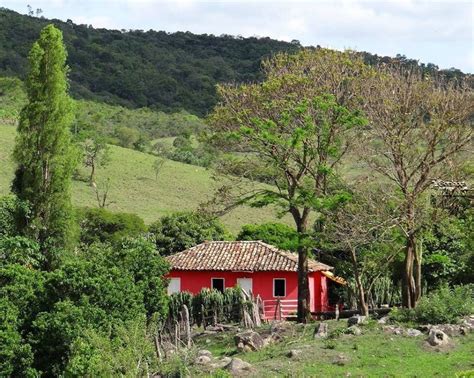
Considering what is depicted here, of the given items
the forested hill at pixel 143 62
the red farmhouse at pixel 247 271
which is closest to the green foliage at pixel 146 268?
the red farmhouse at pixel 247 271

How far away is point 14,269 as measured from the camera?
2417cm

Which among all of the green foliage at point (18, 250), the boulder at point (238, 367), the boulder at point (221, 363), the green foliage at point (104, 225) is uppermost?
the green foliage at point (104, 225)

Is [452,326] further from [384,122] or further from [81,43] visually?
[81,43]

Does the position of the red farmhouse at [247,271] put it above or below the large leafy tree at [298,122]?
below

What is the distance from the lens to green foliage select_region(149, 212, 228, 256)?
161ft

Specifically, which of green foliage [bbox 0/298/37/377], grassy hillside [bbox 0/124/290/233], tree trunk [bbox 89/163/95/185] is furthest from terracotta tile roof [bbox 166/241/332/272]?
tree trunk [bbox 89/163/95/185]

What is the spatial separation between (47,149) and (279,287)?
14.7 meters

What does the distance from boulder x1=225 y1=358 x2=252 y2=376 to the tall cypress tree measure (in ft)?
37.2

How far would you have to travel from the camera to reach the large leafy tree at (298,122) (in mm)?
28375

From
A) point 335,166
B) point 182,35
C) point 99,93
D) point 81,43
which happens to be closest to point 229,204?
point 335,166

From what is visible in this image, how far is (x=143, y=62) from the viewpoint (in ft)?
480

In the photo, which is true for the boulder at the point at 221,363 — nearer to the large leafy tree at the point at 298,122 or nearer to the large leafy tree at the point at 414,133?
the large leafy tree at the point at 298,122

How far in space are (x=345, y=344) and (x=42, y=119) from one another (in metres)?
14.4

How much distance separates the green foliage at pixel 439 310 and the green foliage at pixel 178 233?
24.0m
